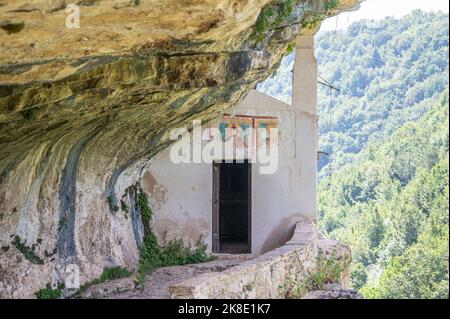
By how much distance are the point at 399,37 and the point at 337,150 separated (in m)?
9.86

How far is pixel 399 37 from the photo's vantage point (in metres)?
57.8

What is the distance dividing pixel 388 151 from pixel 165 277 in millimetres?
36490

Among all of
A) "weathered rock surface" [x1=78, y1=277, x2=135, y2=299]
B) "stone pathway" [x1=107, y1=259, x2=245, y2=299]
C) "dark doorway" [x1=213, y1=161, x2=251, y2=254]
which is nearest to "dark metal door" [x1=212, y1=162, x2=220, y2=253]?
"stone pathway" [x1=107, y1=259, x2=245, y2=299]

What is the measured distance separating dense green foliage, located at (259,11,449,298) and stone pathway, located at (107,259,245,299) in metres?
19.4

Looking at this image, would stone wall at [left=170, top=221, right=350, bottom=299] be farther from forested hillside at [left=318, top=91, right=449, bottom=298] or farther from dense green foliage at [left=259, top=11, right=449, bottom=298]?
dense green foliage at [left=259, top=11, right=449, bottom=298]

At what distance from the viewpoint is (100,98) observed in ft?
31.7

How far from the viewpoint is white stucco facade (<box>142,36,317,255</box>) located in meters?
15.8

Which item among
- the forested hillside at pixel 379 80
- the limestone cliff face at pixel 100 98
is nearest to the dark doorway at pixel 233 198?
the limestone cliff face at pixel 100 98

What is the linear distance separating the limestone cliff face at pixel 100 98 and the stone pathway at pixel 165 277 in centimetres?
55

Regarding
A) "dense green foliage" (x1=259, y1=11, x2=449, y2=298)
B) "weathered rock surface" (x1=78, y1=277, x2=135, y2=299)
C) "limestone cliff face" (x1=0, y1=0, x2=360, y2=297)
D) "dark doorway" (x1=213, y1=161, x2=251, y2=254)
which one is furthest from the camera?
"dense green foliage" (x1=259, y1=11, x2=449, y2=298)

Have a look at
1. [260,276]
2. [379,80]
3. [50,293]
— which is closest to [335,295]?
[260,276]
